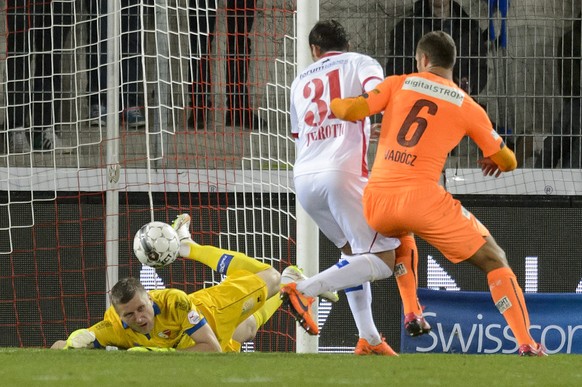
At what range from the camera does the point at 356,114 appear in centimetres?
633

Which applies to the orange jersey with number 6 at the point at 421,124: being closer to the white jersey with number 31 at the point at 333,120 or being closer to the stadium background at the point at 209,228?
the white jersey with number 31 at the point at 333,120

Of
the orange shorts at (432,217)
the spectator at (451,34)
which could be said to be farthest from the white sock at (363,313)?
the spectator at (451,34)

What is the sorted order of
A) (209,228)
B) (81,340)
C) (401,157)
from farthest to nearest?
1. (209,228)
2. (81,340)
3. (401,157)

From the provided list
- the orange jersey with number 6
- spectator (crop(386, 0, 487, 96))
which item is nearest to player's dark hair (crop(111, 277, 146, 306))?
the orange jersey with number 6

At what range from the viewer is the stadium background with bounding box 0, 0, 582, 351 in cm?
924

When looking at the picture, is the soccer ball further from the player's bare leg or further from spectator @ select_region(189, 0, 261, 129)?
the player's bare leg

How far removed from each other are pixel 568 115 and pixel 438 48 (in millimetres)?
3836

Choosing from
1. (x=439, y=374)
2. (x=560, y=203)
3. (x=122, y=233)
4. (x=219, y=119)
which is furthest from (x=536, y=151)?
(x=439, y=374)

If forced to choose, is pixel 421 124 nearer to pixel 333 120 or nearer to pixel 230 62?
pixel 333 120

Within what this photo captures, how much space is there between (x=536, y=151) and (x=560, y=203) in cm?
68

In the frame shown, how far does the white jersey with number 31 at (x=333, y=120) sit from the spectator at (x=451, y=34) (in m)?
2.93

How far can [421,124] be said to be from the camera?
6.37 m

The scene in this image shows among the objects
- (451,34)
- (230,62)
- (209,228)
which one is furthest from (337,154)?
(451,34)

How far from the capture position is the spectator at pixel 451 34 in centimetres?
977
